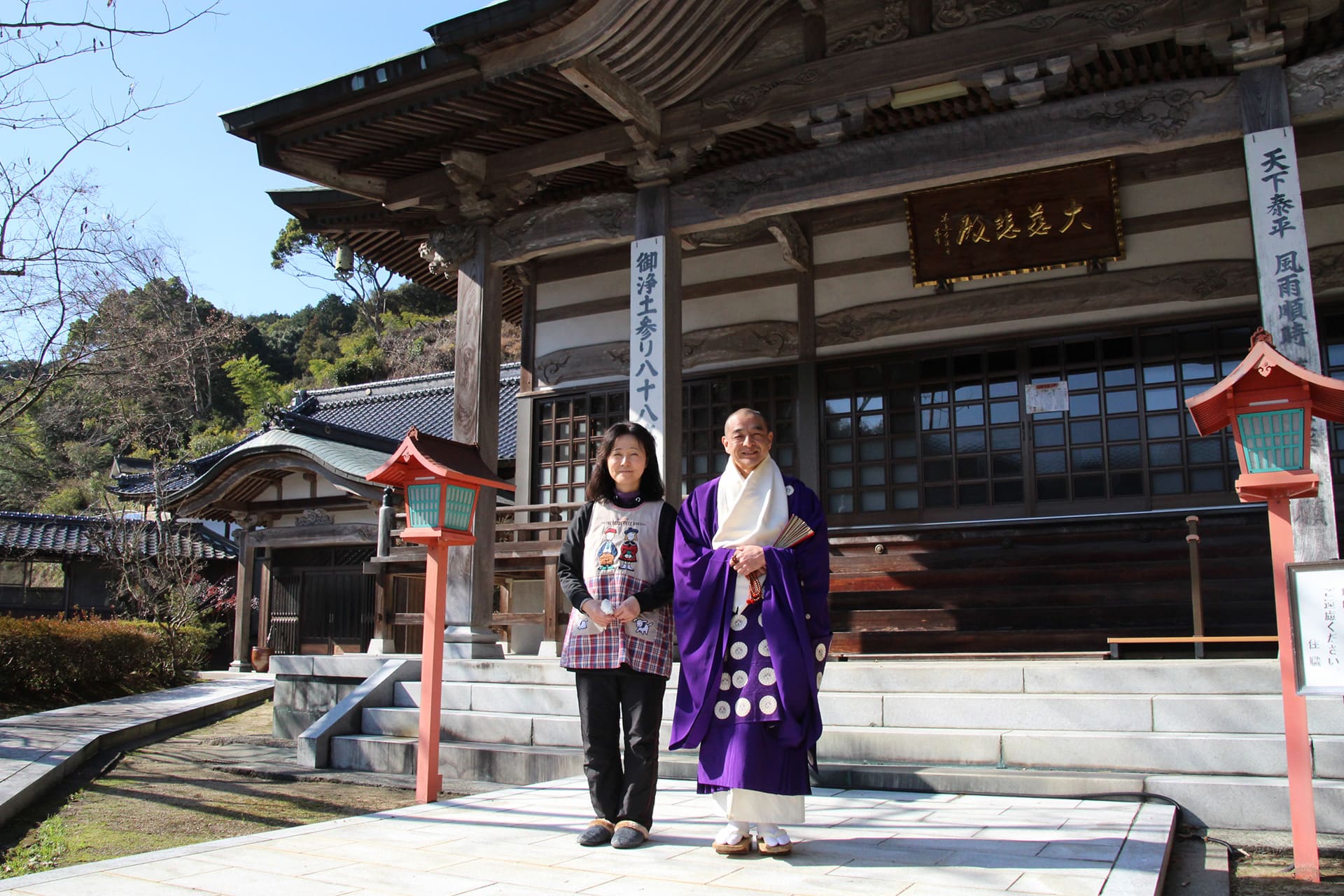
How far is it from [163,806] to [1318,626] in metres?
6.13

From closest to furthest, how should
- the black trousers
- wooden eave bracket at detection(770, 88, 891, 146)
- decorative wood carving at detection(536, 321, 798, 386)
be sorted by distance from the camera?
1. the black trousers
2. wooden eave bracket at detection(770, 88, 891, 146)
3. decorative wood carving at detection(536, 321, 798, 386)

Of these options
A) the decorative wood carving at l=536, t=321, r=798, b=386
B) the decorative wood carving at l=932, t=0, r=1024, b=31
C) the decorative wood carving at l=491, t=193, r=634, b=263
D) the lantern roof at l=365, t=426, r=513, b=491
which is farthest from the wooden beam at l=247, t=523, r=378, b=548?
the decorative wood carving at l=932, t=0, r=1024, b=31

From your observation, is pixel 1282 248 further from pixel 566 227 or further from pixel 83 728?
pixel 83 728

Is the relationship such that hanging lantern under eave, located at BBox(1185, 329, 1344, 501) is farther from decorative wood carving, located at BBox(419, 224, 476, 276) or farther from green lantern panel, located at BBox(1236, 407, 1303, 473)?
decorative wood carving, located at BBox(419, 224, 476, 276)

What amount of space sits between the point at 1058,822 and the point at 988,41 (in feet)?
18.4

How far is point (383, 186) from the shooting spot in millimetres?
9625

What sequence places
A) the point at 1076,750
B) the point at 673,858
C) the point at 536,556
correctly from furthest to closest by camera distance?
1. the point at 536,556
2. the point at 1076,750
3. the point at 673,858

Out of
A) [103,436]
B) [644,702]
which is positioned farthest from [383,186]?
[103,436]

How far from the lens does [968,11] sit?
7520mm

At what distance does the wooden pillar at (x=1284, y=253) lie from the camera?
589cm

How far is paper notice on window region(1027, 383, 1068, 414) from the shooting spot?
30.5 feet

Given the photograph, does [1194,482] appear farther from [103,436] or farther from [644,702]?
[103,436]

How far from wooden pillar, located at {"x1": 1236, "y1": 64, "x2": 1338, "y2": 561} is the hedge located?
1214 centimetres

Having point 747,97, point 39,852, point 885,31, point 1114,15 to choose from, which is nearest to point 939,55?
point 885,31
